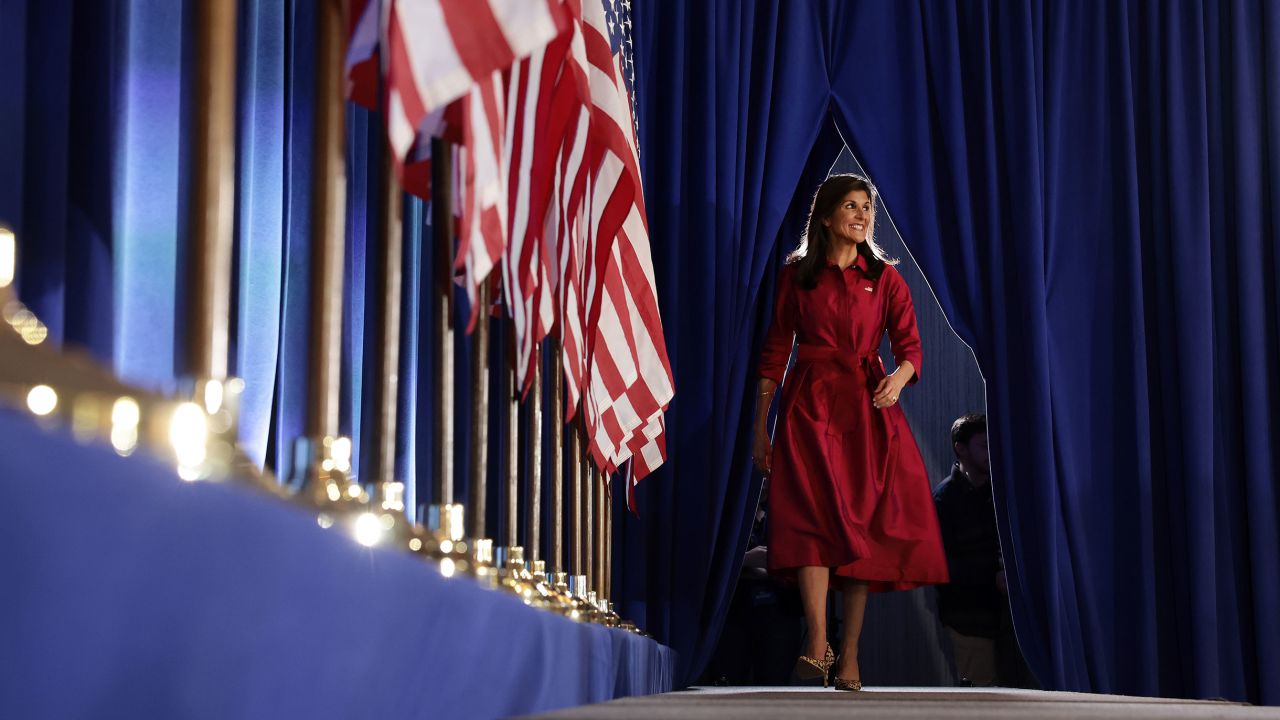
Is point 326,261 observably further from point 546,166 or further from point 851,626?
point 851,626

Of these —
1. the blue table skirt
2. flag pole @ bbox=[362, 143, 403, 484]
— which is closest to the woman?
flag pole @ bbox=[362, 143, 403, 484]

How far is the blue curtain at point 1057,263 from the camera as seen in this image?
14.7ft

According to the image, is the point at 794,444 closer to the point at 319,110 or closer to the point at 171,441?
the point at 319,110

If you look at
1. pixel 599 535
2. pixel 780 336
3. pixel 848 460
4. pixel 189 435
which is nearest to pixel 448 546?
pixel 189 435

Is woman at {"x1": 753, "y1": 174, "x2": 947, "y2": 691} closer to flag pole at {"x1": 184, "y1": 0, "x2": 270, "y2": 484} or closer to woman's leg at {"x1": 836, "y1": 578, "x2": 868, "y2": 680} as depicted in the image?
woman's leg at {"x1": 836, "y1": 578, "x2": 868, "y2": 680}

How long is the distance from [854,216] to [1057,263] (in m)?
1.11

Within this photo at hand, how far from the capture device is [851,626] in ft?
12.0

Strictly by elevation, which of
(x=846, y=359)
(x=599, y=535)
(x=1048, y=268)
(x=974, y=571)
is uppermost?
(x=1048, y=268)

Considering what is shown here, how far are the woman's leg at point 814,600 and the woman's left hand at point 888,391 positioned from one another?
1.55ft

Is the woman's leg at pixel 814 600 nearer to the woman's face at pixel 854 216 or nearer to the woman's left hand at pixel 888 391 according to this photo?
the woman's left hand at pixel 888 391

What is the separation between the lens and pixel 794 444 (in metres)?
3.79

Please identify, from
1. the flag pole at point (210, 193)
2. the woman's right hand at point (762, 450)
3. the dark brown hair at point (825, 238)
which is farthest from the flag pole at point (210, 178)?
the woman's right hand at point (762, 450)

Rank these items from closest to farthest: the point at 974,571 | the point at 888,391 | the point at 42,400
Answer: the point at 42,400, the point at 888,391, the point at 974,571

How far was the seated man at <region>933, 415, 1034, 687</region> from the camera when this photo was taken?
5176mm
